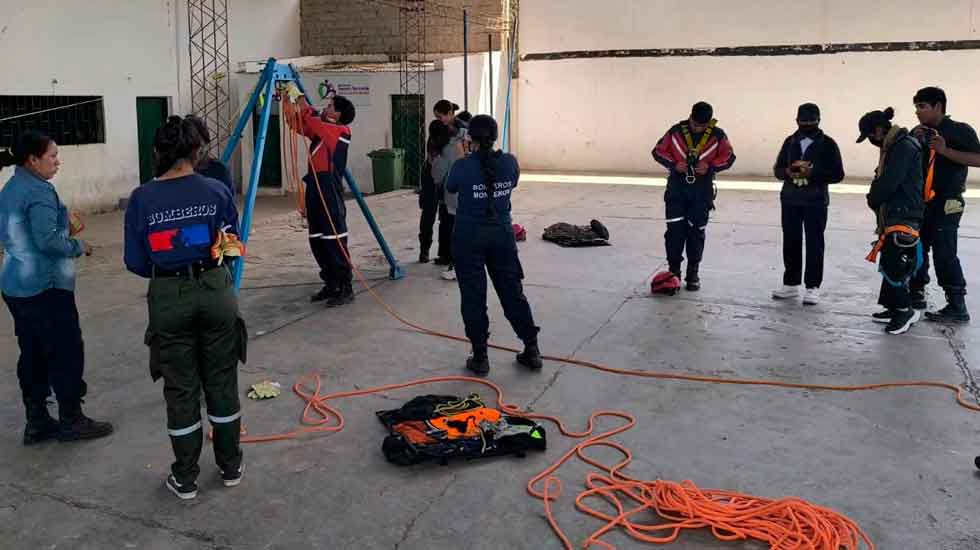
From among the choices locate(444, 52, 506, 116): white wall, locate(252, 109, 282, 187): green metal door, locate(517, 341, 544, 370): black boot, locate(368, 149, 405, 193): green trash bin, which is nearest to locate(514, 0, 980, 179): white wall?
locate(444, 52, 506, 116): white wall

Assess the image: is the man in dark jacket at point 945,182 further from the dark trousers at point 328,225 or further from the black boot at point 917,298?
the dark trousers at point 328,225

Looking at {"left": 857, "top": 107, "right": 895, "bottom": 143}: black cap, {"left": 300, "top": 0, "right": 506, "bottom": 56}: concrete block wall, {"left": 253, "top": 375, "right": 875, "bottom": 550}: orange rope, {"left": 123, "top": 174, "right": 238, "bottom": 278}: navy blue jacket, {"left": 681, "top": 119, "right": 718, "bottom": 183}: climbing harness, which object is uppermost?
{"left": 300, "top": 0, "right": 506, "bottom": 56}: concrete block wall

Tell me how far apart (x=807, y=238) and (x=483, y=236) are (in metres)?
3.40

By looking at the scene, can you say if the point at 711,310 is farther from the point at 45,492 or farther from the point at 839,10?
the point at 839,10

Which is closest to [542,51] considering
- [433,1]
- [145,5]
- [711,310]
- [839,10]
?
[433,1]

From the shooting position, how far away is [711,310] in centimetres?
691

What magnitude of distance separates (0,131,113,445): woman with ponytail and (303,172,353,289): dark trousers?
2825mm

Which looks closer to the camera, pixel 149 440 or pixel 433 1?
pixel 149 440

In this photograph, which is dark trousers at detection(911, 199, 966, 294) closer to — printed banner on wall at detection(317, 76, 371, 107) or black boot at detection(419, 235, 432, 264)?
black boot at detection(419, 235, 432, 264)

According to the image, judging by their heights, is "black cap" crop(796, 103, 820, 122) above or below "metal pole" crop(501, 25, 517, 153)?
below

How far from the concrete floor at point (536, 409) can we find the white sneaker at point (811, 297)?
0.27ft

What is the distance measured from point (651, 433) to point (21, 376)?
10.7ft

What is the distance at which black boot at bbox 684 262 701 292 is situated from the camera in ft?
25.0

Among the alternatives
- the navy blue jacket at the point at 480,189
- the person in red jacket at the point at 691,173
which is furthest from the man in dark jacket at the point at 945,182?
the navy blue jacket at the point at 480,189
